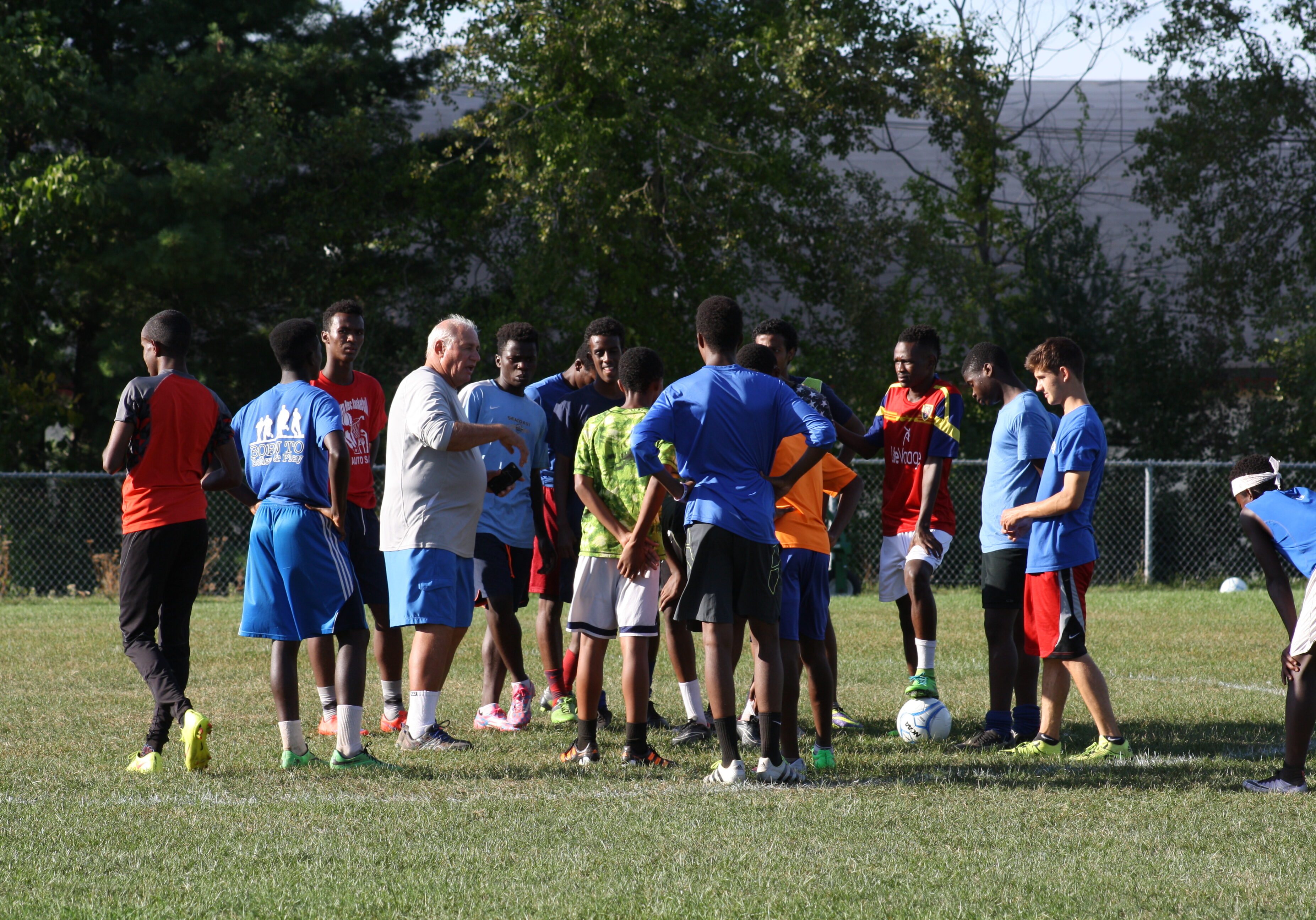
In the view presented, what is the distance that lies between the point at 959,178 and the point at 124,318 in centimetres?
1492

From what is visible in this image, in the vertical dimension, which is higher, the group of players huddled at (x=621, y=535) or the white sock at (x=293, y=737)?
the group of players huddled at (x=621, y=535)

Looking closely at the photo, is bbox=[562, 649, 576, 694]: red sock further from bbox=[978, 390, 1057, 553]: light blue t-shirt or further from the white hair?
bbox=[978, 390, 1057, 553]: light blue t-shirt

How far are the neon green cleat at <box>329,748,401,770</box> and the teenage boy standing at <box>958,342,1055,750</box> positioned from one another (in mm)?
2851

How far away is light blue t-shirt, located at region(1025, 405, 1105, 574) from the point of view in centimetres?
596

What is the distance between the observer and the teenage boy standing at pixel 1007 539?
6.43 m

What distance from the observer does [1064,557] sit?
6023 mm

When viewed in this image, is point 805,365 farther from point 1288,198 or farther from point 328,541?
point 328,541

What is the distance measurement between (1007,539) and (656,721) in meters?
2.17

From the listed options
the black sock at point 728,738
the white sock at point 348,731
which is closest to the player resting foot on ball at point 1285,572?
the black sock at point 728,738

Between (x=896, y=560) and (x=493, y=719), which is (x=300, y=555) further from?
(x=896, y=560)

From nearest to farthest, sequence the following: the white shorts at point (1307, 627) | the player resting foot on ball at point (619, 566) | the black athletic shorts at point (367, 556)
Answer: the white shorts at point (1307, 627) → the player resting foot on ball at point (619, 566) → the black athletic shorts at point (367, 556)

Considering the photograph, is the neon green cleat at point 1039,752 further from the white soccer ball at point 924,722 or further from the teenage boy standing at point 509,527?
the teenage boy standing at point 509,527

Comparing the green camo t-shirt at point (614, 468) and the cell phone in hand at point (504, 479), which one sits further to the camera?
the cell phone in hand at point (504, 479)

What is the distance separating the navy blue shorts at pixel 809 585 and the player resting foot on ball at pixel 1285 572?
188 cm
